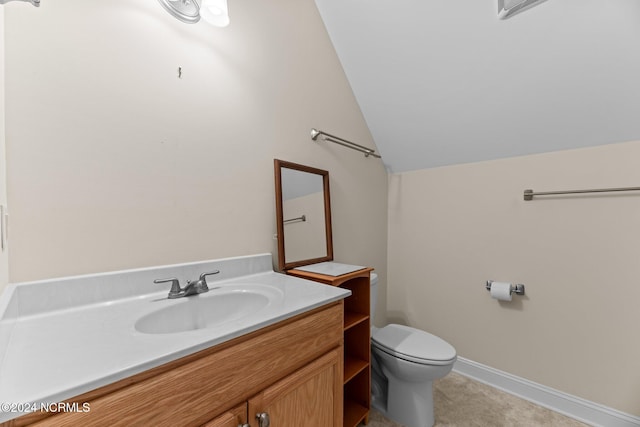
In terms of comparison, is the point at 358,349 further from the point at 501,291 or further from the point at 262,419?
the point at 501,291

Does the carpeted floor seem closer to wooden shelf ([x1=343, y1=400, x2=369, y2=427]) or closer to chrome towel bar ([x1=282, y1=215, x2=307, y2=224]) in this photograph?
wooden shelf ([x1=343, y1=400, x2=369, y2=427])

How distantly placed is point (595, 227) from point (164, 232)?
7.32 ft

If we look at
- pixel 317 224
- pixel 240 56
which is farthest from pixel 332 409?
pixel 240 56

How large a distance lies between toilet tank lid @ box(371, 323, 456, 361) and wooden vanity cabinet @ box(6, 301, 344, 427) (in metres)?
0.51

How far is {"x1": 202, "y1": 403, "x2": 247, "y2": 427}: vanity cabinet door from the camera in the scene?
0.66m

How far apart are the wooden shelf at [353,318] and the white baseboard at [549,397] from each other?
1099 millimetres

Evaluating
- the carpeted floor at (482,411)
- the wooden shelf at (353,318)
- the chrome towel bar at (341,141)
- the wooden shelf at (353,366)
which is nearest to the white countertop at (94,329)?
the wooden shelf at (353,318)

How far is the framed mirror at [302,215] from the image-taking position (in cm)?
142

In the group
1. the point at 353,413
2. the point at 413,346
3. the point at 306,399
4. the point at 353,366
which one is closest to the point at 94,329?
the point at 306,399

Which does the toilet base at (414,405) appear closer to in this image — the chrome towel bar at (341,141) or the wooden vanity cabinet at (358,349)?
the wooden vanity cabinet at (358,349)

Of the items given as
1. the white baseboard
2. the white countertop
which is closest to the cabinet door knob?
the white countertop

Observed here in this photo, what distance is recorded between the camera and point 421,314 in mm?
2146

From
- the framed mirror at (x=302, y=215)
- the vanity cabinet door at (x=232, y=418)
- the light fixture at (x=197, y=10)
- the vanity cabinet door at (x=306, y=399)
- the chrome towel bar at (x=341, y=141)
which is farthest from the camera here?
the chrome towel bar at (x=341, y=141)

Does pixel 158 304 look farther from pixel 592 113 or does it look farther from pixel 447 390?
pixel 592 113
